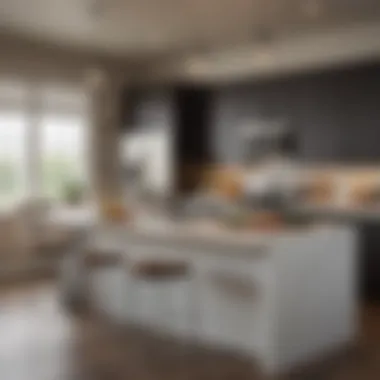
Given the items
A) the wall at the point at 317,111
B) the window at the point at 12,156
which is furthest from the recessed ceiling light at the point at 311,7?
the window at the point at 12,156

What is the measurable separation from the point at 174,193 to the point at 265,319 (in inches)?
159

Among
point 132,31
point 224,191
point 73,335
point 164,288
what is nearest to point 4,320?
point 73,335

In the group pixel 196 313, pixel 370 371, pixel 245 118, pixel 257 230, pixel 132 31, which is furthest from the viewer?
pixel 245 118

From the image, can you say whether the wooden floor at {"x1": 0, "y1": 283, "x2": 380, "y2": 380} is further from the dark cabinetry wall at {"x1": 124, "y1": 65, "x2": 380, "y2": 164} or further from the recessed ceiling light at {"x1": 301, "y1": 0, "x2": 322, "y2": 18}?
the recessed ceiling light at {"x1": 301, "y1": 0, "x2": 322, "y2": 18}

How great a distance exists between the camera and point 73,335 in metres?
4.86

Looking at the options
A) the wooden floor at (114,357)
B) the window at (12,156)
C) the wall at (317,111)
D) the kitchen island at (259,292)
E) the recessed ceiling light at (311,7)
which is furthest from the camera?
the window at (12,156)

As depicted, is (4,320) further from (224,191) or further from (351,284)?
(224,191)

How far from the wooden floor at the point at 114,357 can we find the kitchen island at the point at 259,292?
173 mm

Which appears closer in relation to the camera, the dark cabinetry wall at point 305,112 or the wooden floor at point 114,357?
the wooden floor at point 114,357

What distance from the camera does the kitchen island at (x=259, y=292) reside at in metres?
4.09

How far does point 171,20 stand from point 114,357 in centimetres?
293

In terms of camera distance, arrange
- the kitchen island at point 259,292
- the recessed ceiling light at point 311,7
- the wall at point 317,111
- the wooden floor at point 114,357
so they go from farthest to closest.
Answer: the wall at point 317,111 < the recessed ceiling light at point 311,7 < the kitchen island at point 259,292 < the wooden floor at point 114,357

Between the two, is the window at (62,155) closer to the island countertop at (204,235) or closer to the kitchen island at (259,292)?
the island countertop at (204,235)

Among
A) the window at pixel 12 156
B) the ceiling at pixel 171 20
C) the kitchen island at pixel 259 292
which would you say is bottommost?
the kitchen island at pixel 259 292
